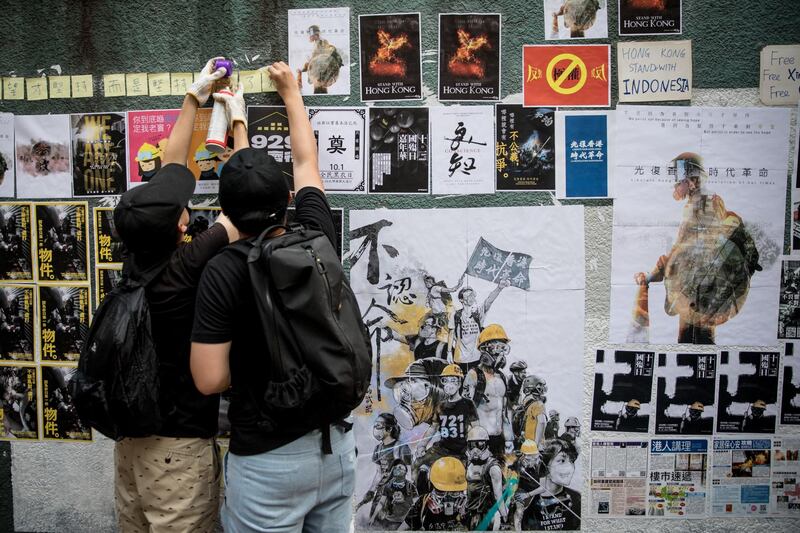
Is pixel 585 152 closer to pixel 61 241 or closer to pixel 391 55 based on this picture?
pixel 391 55

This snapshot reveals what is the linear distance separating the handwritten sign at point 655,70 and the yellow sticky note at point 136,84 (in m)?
2.20

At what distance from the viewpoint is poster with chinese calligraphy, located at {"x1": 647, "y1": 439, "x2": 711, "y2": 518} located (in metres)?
2.71

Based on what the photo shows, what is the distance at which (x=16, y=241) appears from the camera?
2.87 m

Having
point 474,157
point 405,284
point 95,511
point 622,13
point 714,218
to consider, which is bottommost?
point 95,511

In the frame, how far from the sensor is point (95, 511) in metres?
2.87

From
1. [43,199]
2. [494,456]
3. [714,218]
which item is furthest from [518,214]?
[43,199]

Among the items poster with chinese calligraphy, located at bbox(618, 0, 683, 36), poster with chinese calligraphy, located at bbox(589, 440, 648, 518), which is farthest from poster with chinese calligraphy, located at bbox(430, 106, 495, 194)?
poster with chinese calligraphy, located at bbox(589, 440, 648, 518)

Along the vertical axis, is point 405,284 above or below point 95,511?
above

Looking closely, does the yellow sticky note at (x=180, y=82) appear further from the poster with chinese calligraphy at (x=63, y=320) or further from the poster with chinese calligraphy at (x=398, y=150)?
the poster with chinese calligraphy at (x=63, y=320)

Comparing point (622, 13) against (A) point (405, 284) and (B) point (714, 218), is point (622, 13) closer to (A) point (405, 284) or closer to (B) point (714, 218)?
(B) point (714, 218)

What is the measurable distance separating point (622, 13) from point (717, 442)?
202cm

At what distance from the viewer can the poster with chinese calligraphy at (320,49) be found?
2646 mm

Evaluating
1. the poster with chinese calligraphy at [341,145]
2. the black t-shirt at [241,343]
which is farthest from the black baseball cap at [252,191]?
the poster with chinese calligraphy at [341,145]

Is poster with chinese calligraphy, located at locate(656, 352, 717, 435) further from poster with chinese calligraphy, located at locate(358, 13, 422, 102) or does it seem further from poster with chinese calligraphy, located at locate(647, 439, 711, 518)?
poster with chinese calligraphy, located at locate(358, 13, 422, 102)
